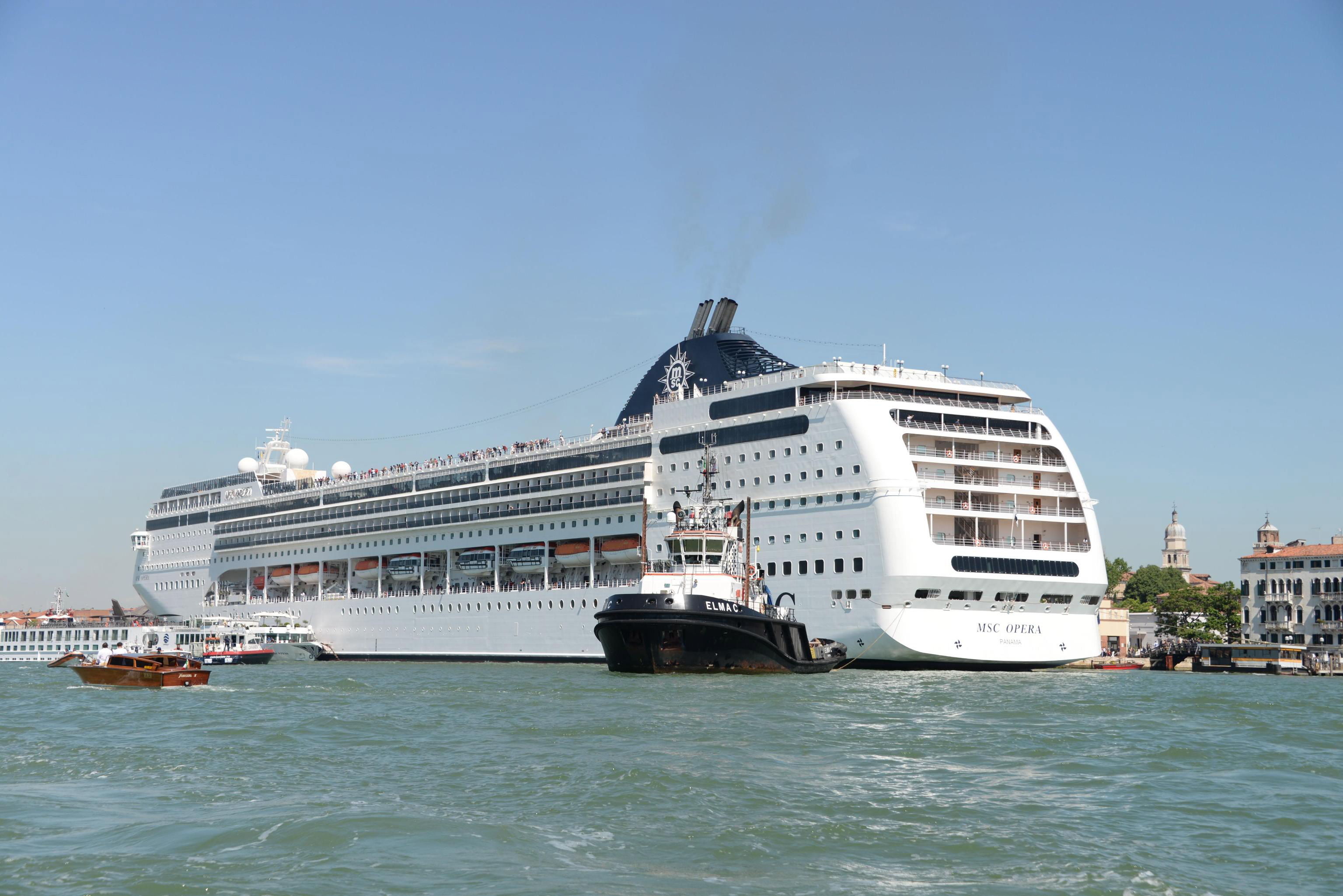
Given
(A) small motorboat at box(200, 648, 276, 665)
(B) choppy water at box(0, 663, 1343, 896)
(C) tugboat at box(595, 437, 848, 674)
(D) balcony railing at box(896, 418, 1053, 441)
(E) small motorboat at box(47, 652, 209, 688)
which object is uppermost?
(D) balcony railing at box(896, 418, 1053, 441)

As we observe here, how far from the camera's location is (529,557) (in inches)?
2504

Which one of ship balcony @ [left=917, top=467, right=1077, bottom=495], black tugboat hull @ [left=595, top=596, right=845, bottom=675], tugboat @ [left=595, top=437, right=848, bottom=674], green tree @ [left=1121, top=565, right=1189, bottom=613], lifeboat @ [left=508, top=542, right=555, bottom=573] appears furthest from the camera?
green tree @ [left=1121, top=565, right=1189, bottom=613]

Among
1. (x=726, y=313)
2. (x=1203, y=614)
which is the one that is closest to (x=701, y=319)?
(x=726, y=313)

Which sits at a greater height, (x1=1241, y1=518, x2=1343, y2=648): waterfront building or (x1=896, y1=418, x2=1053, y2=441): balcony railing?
(x1=896, y1=418, x2=1053, y2=441): balcony railing

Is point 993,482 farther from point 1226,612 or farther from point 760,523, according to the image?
point 1226,612

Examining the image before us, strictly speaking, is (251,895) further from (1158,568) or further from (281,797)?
(1158,568)

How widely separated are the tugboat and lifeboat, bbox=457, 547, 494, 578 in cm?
1982

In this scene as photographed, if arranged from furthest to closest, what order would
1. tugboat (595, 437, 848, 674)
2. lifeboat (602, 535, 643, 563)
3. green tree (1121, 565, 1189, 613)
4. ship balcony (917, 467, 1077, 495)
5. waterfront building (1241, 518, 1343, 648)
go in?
green tree (1121, 565, 1189, 613) < waterfront building (1241, 518, 1343, 648) < lifeboat (602, 535, 643, 563) < ship balcony (917, 467, 1077, 495) < tugboat (595, 437, 848, 674)

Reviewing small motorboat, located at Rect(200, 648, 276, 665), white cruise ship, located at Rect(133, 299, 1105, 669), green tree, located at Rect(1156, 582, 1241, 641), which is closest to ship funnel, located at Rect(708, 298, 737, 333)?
white cruise ship, located at Rect(133, 299, 1105, 669)

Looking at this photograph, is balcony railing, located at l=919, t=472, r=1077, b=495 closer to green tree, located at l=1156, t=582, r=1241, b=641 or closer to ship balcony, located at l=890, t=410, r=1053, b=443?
ship balcony, located at l=890, t=410, r=1053, b=443

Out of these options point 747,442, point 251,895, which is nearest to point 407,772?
point 251,895

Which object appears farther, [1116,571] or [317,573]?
[1116,571]

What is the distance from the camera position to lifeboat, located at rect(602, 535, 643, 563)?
57656 mm

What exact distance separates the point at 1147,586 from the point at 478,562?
96.1 m
